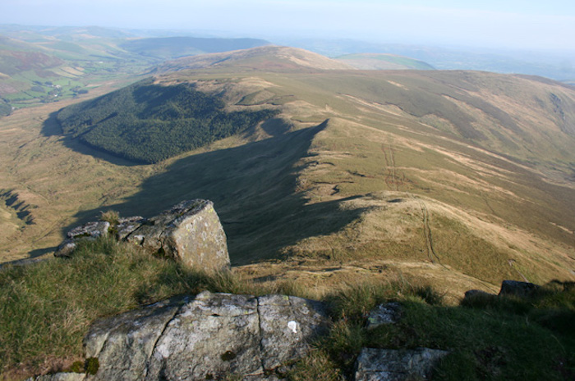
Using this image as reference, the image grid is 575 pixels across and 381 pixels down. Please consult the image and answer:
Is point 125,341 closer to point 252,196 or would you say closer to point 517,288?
point 517,288

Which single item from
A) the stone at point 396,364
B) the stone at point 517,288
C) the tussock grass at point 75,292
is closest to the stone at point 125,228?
the tussock grass at point 75,292

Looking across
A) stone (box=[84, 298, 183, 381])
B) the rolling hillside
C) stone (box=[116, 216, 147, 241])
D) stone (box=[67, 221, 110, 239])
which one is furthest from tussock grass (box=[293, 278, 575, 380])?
stone (box=[67, 221, 110, 239])

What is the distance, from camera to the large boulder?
6.15 meters

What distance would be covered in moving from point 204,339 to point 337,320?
9.93 ft

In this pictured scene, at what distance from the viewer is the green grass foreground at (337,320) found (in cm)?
577

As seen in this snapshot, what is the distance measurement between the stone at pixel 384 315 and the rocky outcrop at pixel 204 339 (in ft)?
3.54

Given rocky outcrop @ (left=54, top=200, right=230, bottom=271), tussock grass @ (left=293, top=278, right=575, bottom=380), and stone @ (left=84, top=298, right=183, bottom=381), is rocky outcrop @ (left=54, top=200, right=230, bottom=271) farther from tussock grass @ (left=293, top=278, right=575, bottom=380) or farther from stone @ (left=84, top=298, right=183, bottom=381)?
tussock grass @ (left=293, top=278, right=575, bottom=380)

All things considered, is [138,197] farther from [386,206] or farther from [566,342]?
[566,342]

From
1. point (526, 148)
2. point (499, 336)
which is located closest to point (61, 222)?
point (499, 336)

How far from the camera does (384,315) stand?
7.07 metres

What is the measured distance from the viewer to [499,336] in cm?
652

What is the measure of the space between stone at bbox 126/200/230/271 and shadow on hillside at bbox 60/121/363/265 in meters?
14.9

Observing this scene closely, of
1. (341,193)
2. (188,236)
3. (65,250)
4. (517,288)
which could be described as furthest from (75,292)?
(341,193)

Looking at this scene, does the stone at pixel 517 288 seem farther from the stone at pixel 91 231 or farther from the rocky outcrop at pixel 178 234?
the stone at pixel 91 231
